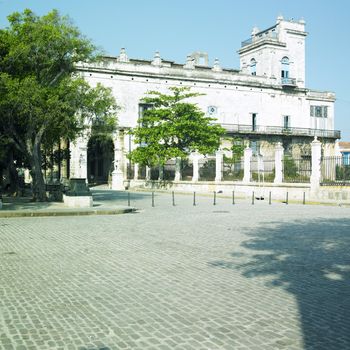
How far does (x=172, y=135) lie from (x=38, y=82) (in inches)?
750

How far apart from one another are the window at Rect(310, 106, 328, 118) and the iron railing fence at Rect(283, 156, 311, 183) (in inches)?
1487

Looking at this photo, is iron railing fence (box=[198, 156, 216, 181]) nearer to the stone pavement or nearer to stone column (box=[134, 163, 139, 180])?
stone column (box=[134, 163, 139, 180])

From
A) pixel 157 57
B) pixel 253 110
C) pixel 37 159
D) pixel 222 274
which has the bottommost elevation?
pixel 222 274

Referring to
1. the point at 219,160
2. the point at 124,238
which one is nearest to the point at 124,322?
the point at 124,238

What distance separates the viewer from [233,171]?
3428cm

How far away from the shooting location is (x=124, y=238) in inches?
423

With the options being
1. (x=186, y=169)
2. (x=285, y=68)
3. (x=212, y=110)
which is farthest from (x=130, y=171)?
(x=285, y=68)

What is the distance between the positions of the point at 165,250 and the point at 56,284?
10.3ft

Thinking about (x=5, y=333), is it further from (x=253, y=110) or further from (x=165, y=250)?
(x=253, y=110)

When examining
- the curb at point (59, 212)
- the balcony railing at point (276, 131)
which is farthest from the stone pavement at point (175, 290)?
the balcony railing at point (276, 131)

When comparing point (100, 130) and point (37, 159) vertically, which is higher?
point (100, 130)

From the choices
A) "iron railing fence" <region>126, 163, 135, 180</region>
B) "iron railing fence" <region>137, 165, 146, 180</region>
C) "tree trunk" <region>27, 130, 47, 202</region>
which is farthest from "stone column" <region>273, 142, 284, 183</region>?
"iron railing fence" <region>126, 163, 135, 180</region>

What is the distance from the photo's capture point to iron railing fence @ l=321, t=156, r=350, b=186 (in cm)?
2322

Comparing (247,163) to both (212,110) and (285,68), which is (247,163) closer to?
(212,110)
